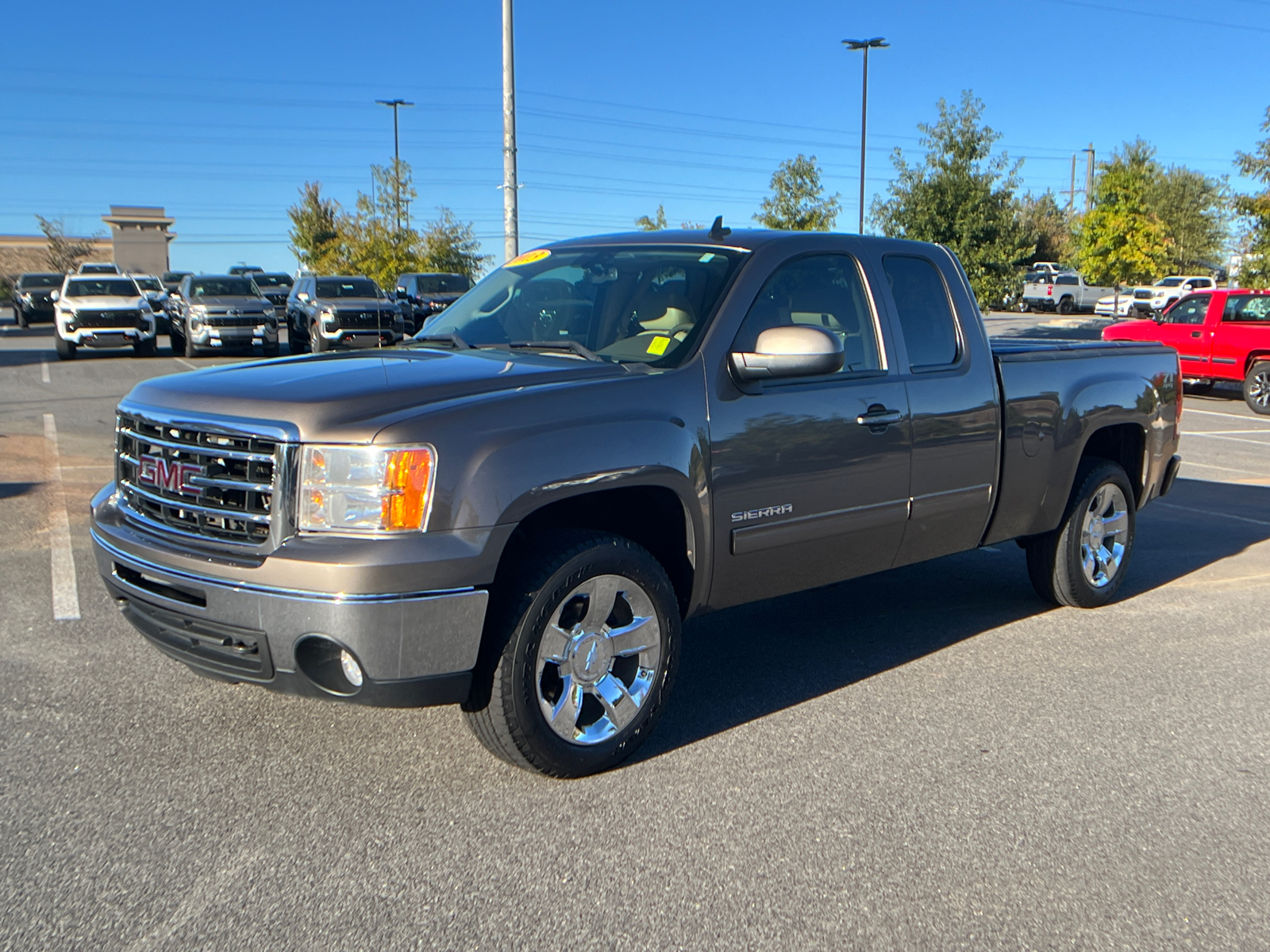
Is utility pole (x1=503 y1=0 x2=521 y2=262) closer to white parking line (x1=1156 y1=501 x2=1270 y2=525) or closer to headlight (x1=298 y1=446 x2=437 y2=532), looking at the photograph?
white parking line (x1=1156 y1=501 x2=1270 y2=525)

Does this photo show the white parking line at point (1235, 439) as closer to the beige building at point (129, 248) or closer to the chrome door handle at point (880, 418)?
the chrome door handle at point (880, 418)

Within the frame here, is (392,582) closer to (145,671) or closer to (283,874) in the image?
(283,874)

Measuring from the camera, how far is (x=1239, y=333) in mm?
18688

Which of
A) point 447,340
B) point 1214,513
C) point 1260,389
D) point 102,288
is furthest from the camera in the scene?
point 102,288

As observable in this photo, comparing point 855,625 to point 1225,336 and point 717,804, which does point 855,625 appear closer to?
point 717,804

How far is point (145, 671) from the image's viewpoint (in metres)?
4.88

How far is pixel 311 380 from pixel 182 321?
929 inches

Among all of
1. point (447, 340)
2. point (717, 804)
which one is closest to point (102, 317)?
point (447, 340)

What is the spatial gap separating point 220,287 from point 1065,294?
39285mm

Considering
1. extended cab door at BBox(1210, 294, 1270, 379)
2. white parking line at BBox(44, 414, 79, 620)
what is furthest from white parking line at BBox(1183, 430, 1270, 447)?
white parking line at BBox(44, 414, 79, 620)

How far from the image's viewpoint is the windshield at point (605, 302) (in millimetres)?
4453

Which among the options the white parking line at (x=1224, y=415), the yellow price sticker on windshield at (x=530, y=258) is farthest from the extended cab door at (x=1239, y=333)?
the yellow price sticker on windshield at (x=530, y=258)

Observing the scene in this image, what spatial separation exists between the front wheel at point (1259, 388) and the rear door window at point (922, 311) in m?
14.9

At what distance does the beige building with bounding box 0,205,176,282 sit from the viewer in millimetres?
74125
